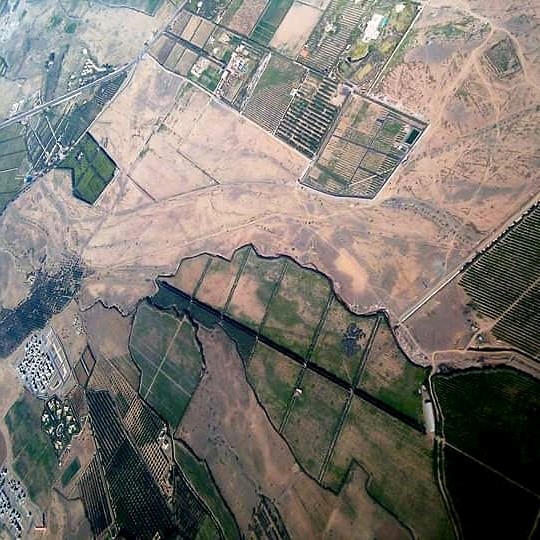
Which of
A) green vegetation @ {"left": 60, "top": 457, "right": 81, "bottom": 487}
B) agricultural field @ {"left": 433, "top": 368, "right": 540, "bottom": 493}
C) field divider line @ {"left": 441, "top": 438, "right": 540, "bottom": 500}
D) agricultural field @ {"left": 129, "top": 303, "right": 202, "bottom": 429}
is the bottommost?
green vegetation @ {"left": 60, "top": 457, "right": 81, "bottom": 487}

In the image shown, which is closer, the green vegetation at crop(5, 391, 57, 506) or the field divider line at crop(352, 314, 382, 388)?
the field divider line at crop(352, 314, 382, 388)

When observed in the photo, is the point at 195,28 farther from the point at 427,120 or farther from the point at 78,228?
the point at 427,120

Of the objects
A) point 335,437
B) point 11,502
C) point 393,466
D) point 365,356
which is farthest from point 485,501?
point 11,502

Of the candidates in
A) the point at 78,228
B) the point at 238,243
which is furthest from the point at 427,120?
the point at 78,228

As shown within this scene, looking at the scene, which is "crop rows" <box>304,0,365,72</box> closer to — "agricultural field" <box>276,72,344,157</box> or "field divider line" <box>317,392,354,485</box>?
"agricultural field" <box>276,72,344,157</box>

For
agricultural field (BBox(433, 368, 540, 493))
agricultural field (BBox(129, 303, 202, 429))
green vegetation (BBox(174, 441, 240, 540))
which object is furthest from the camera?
agricultural field (BBox(129, 303, 202, 429))

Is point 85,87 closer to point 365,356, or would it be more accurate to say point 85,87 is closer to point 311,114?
point 311,114

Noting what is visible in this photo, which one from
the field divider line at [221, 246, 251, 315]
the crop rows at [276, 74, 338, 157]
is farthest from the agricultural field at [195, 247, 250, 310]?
the crop rows at [276, 74, 338, 157]
